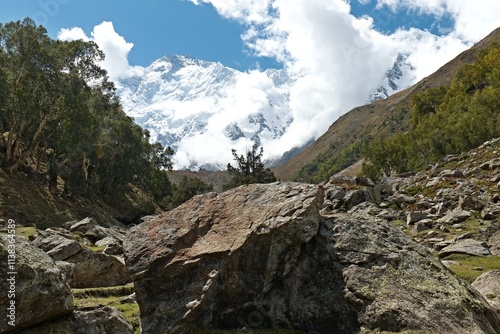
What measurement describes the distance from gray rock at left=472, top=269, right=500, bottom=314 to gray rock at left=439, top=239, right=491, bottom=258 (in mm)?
7754

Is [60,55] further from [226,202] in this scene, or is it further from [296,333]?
[296,333]

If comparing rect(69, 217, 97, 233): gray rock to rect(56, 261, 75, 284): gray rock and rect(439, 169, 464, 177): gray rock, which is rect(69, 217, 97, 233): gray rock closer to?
rect(56, 261, 75, 284): gray rock

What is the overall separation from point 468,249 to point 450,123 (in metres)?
80.6

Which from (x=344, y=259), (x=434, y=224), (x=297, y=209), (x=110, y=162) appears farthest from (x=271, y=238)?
(x=110, y=162)

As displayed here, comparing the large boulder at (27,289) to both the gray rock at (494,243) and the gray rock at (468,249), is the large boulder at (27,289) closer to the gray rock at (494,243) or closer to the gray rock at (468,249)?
the gray rock at (468,249)

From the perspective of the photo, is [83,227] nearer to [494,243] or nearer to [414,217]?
[414,217]

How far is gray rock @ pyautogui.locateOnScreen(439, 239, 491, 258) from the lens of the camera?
21.4 m

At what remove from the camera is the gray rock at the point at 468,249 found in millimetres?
21380

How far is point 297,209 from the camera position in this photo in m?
12.1

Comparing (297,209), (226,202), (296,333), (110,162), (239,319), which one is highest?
(110,162)

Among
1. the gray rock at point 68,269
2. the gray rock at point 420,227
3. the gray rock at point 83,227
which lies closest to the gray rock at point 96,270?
the gray rock at point 68,269

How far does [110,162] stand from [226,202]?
241 feet

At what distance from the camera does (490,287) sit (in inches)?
526

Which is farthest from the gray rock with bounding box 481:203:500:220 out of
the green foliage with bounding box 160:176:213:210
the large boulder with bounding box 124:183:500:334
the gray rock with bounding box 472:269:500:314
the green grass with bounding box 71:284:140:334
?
the green foliage with bounding box 160:176:213:210
